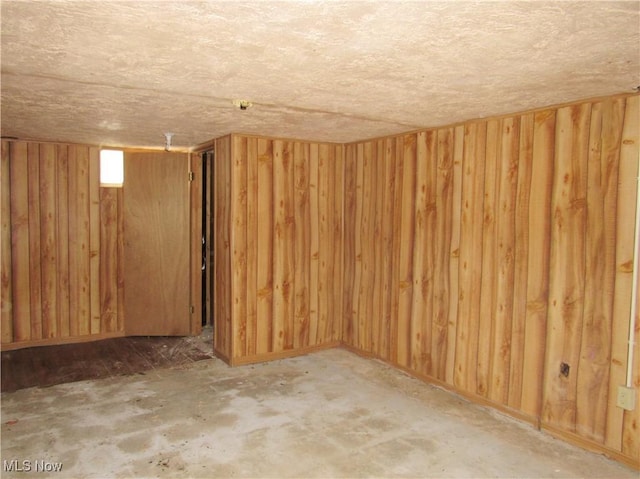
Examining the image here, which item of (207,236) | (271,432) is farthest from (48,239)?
(271,432)

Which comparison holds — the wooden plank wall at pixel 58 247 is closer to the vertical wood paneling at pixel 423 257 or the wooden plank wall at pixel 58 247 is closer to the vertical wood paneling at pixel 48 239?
the vertical wood paneling at pixel 48 239

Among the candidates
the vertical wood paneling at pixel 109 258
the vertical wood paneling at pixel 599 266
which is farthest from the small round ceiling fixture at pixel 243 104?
the vertical wood paneling at pixel 109 258

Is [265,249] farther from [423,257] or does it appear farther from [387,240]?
[423,257]

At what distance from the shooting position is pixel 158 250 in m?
5.06

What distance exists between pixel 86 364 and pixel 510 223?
149 inches

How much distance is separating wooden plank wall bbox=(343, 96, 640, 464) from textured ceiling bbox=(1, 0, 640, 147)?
1.01 ft

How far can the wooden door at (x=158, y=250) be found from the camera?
500 centimetres

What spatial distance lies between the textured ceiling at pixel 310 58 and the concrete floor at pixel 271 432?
2046 millimetres

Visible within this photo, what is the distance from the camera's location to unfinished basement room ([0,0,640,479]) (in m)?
1.86

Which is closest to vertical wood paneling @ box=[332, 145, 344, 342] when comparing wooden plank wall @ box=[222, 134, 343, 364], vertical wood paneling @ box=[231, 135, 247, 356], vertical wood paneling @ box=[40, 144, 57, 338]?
wooden plank wall @ box=[222, 134, 343, 364]

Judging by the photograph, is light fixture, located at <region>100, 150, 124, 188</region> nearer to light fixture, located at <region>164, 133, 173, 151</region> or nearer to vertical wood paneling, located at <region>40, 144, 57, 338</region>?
light fixture, located at <region>164, 133, 173, 151</region>

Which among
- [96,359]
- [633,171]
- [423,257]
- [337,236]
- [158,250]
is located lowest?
[96,359]

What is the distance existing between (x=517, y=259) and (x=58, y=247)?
4411mm

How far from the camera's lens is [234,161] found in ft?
13.3
